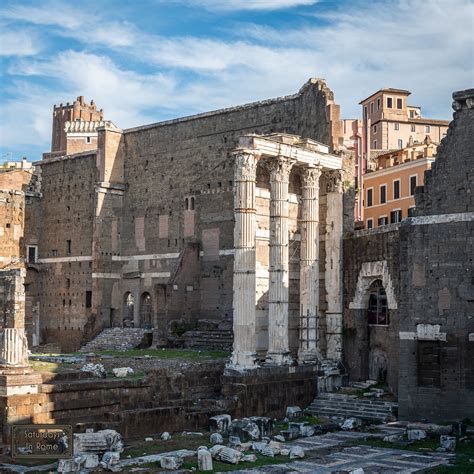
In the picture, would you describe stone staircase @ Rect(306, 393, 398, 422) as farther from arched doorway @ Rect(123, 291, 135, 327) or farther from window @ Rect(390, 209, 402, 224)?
window @ Rect(390, 209, 402, 224)

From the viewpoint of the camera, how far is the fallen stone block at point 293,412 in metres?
24.3

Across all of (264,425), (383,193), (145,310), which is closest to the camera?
(264,425)

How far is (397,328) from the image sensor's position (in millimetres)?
25328

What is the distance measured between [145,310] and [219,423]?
17908 millimetres

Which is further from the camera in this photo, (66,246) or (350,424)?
(66,246)

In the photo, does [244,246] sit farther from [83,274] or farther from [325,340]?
[83,274]

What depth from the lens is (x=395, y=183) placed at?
41.9 m

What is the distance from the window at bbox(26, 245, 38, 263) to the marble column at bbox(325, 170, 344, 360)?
20727 mm

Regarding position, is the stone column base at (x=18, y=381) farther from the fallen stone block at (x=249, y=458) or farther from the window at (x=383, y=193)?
the window at (x=383, y=193)

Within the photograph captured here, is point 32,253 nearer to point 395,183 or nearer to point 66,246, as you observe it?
point 66,246

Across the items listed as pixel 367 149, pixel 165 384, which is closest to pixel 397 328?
pixel 165 384

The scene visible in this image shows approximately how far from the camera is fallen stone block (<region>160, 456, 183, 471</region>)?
16.8m

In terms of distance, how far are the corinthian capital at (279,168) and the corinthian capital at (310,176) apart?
133cm

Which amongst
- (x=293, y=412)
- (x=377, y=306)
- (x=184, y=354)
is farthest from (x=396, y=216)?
(x=293, y=412)
